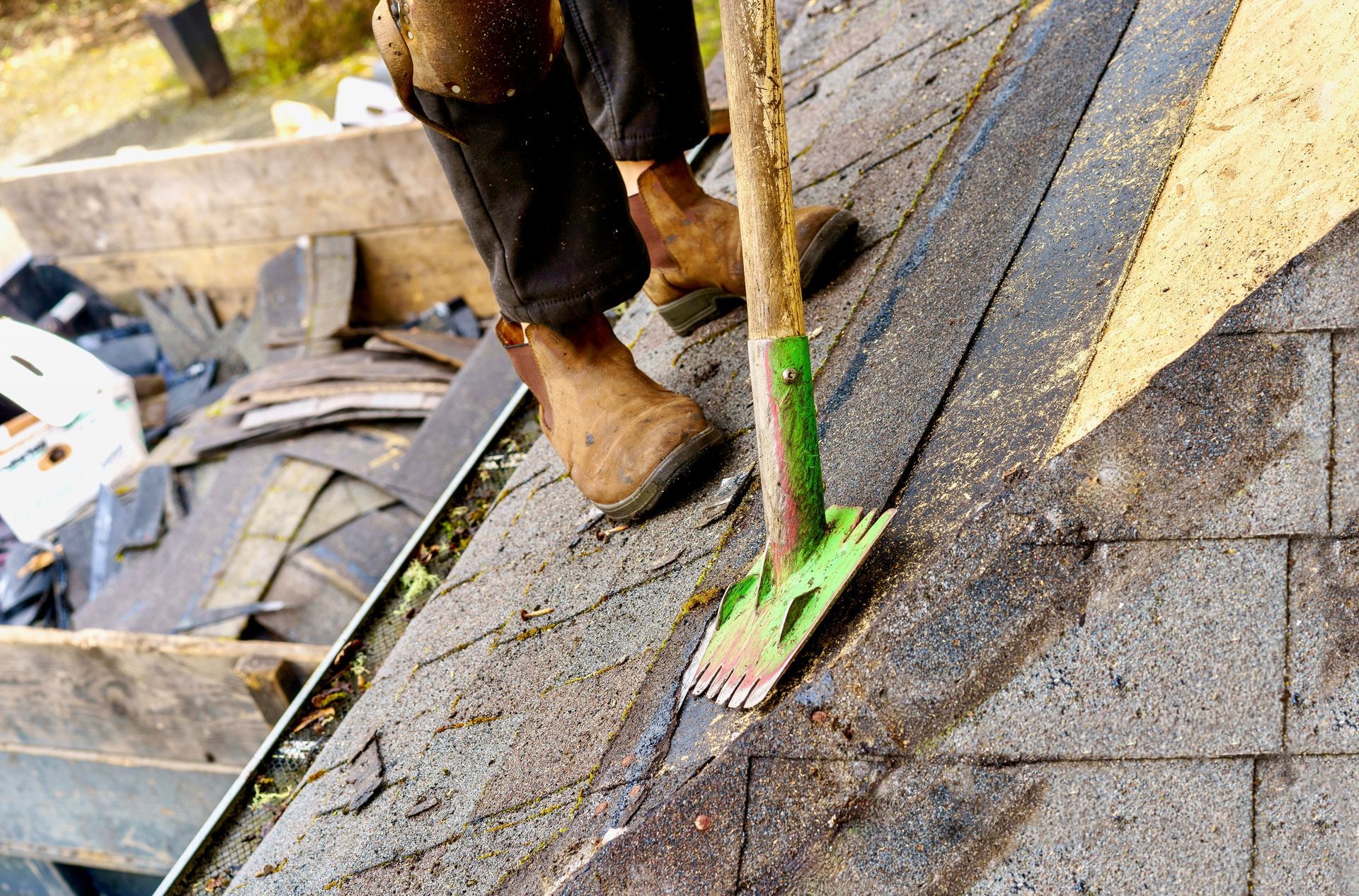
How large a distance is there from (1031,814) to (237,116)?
847 centimetres

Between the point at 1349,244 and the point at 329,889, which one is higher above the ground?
the point at 1349,244

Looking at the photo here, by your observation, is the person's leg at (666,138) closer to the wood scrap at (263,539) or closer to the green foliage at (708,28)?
the wood scrap at (263,539)

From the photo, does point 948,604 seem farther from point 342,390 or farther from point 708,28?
point 708,28

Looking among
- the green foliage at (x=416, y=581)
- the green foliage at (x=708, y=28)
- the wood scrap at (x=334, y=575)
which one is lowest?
the wood scrap at (x=334, y=575)

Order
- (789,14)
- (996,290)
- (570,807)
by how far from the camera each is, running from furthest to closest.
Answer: (789,14), (996,290), (570,807)

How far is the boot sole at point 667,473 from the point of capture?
73.3 inches

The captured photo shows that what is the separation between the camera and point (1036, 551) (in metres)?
1.22

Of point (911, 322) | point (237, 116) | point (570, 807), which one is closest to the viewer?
point (570, 807)

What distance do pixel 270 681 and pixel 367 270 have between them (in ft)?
8.85

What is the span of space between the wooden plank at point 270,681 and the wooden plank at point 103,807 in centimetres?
56

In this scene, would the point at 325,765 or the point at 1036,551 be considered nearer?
the point at 1036,551

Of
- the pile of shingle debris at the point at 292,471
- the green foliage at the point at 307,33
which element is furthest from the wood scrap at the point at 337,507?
the green foliage at the point at 307,33

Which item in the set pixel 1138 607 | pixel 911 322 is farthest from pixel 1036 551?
pixel 911 322

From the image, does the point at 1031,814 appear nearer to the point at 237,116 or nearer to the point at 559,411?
the point at 559,411
